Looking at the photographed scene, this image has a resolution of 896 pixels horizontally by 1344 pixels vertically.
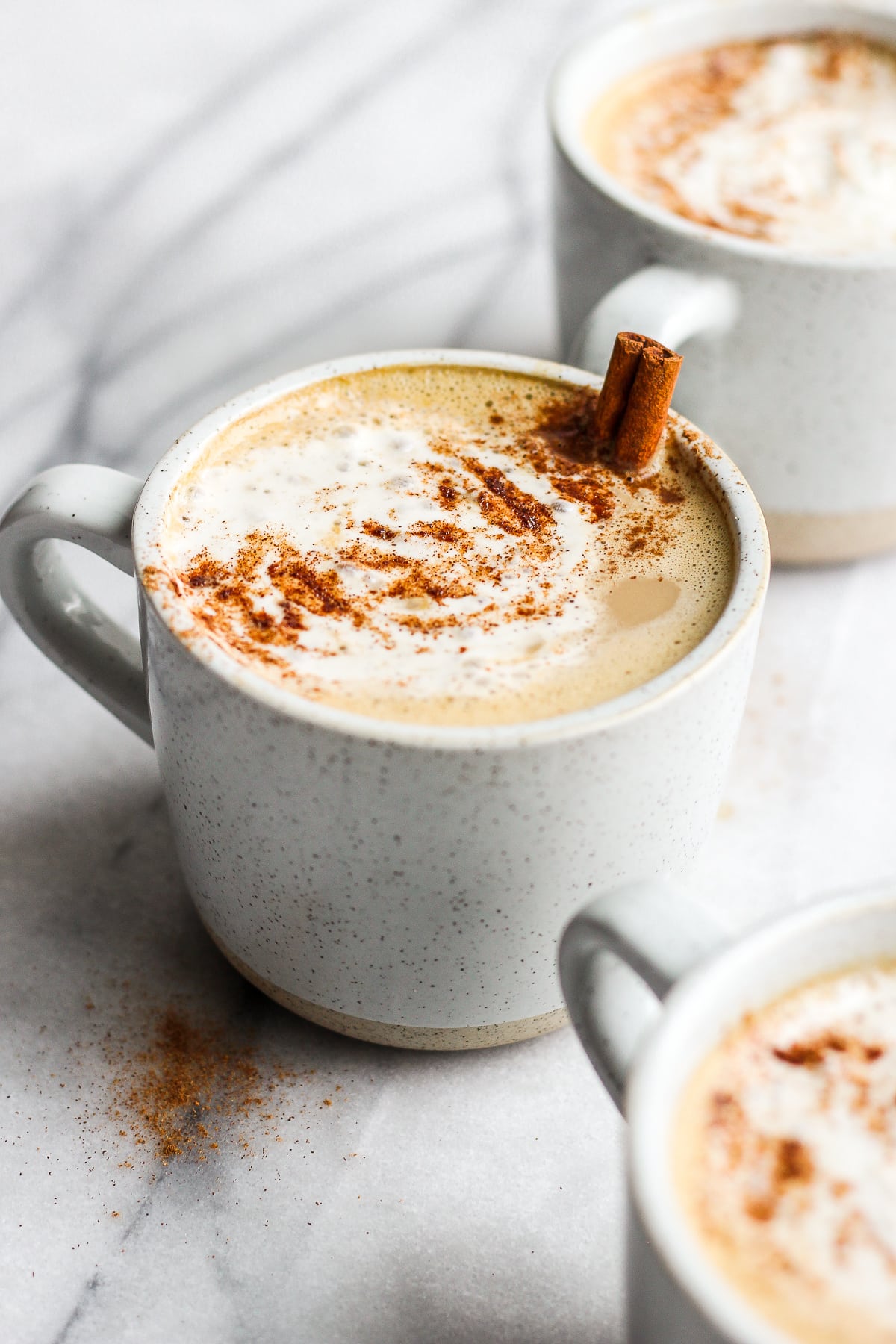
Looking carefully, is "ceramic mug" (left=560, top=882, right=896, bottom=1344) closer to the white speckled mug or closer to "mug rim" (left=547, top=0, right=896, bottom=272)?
the white speckled mug

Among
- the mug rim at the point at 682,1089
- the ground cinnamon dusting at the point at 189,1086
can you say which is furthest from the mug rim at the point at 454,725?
the ground cinnamon dusting at the point at 189,1086

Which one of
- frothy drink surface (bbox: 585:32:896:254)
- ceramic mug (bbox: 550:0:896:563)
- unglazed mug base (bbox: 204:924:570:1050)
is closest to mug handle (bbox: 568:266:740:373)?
ceramic mug (bbox: 550:0:896:563)

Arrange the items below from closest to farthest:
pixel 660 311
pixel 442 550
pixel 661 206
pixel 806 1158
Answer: pixel 806 1158, pixel 442 550, pixel 660 311, pixel 661 206

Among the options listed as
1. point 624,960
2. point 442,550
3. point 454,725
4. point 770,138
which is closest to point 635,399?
point 442,550

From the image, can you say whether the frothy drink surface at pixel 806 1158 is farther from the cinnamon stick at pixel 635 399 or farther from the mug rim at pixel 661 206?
the mug rim at pixel 661 206

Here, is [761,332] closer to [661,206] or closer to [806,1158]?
[661,206]

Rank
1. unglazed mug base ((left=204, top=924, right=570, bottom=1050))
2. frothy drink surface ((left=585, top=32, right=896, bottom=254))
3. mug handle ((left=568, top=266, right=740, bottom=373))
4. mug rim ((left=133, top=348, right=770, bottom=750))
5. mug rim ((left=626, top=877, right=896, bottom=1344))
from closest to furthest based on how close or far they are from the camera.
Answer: mug rim ((left=626, top=877, right=896, bottom=1344)), mug rim ((left=133, top=348, right=770, bottom=750)), unglazed mug base ((left=204, top=924, right=570, bottom=1050)), mug handle ((left=568, top=266, right=740, bottom=373)), frothy drink surface ((left=585, top=32, right=896, bottom=254))
